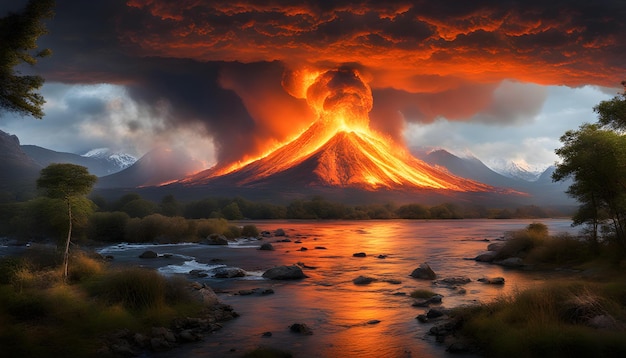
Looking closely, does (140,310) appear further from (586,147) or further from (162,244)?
(162,244)

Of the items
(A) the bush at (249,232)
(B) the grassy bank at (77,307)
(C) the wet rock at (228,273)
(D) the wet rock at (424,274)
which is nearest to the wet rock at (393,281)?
(D) the wet rock at (424,274)

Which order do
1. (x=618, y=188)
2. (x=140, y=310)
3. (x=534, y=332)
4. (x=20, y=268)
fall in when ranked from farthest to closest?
(x=618, y=188) → (x=20, y=268) → (x=140, y=310) → (x=534, y=332)

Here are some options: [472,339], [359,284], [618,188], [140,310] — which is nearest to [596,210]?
[618,188]

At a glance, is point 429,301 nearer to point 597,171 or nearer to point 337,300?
point 337,300

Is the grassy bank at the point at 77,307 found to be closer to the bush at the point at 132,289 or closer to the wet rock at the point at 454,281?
the bush at the point at 132,289

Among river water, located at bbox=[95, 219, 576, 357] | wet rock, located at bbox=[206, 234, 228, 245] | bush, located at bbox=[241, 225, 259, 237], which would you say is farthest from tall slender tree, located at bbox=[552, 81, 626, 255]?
bush, located at bbox=[241, 225, 259, 237]

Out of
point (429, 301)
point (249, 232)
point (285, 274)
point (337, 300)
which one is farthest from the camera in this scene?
point (249, 232)

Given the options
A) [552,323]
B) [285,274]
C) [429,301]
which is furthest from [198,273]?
[552,323]
